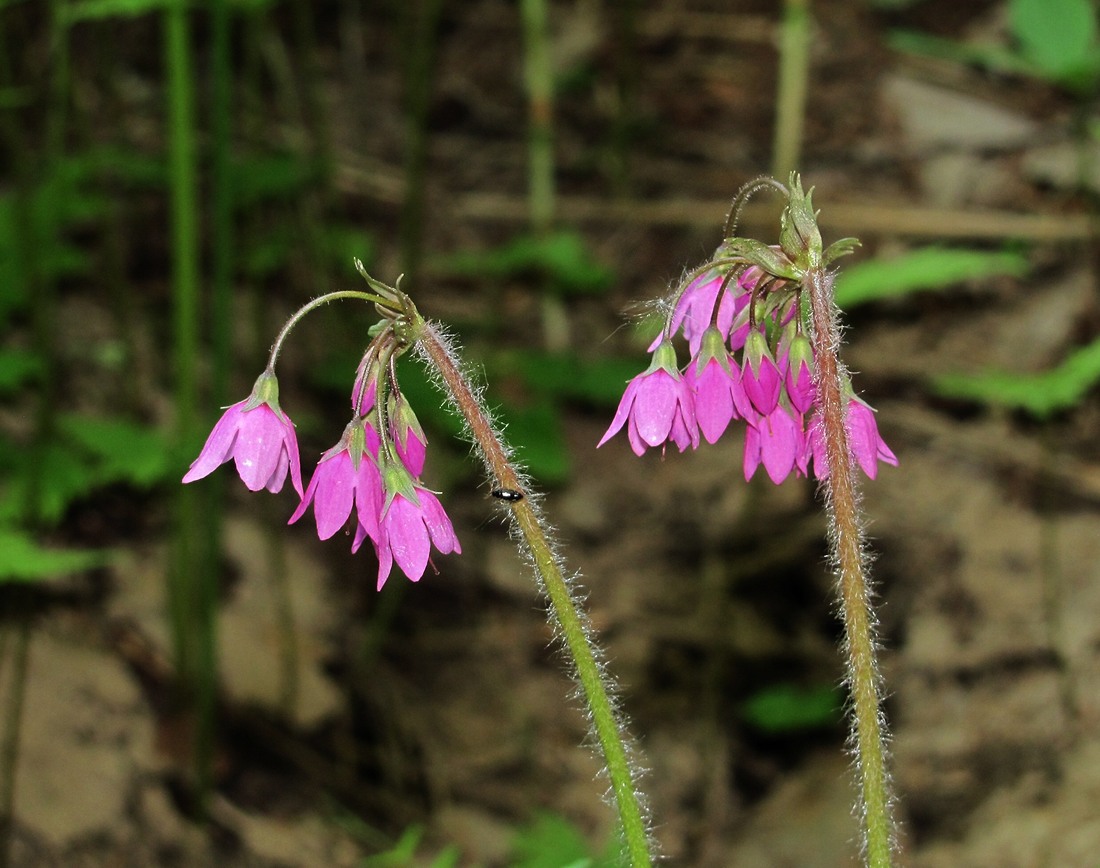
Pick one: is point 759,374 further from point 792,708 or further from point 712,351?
point 792,708

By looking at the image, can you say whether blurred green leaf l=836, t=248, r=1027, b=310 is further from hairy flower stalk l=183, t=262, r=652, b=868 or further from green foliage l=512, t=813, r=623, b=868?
hairy flower stalk l=183, t=262, r=652, b=868

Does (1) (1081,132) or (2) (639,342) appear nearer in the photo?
(1) (1081,132)

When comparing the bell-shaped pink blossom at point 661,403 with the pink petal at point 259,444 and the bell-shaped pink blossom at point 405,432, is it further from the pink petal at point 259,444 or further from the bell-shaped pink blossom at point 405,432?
the pink petal at point 259,444

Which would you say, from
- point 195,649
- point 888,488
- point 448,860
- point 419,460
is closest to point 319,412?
point 195,649

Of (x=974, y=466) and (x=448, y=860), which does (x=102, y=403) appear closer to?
(x=448, y=860)

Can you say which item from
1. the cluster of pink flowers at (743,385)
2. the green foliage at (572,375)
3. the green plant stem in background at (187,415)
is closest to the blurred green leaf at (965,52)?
the green foliage at (572,375)

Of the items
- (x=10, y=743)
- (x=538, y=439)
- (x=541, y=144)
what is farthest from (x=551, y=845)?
(x=541, y=144)

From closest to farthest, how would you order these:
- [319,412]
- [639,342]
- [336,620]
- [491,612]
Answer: [336,620] → [491,612] → [319,412] → [639,342]
